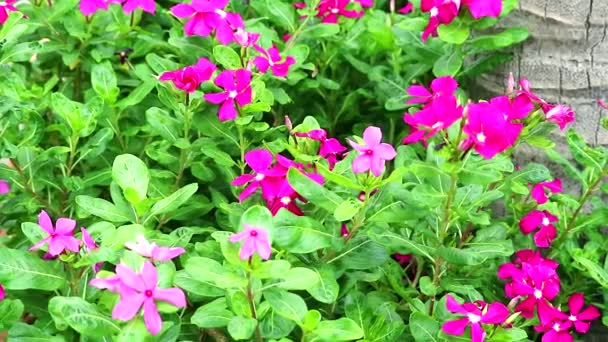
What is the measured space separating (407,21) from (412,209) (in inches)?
30.7

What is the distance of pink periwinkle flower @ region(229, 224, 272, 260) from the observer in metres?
1.48

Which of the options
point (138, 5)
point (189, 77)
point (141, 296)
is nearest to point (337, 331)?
point (141, 296)

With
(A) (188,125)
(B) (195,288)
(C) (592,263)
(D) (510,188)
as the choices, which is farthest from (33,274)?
(C) (592,263)

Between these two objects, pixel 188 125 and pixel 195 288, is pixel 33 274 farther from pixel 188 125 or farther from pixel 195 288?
pixel 188 125

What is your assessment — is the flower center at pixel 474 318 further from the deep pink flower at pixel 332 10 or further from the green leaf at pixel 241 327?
the deep pink flower at pixel 332 10

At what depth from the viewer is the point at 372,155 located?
Result: 1.69 m

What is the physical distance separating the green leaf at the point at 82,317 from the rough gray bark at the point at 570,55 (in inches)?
57.4

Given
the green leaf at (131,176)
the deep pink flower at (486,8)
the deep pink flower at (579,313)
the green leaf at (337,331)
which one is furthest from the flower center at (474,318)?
the deep pink flower at (486,8)

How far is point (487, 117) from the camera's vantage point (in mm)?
1657

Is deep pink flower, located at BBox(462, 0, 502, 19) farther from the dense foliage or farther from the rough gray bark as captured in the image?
the rough gray bark

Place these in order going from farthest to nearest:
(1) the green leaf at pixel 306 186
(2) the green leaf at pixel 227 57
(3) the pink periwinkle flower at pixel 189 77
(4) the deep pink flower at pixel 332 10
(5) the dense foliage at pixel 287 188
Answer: (4) the deep pink flower at pixel 332 10 < (2) the green leaf at pixel 227 57 < (3) the pink periwinkle flower at pixel 189 77 < (1) the green leaf at pixel 306 186 < (5) the dense foliage at pixel 287 188

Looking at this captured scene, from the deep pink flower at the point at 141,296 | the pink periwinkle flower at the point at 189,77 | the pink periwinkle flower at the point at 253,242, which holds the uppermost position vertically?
the pink periwinkle flower at the point at 189,77

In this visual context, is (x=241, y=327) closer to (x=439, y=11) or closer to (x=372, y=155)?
(x=372, y=155)

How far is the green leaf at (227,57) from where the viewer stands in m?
2.17
